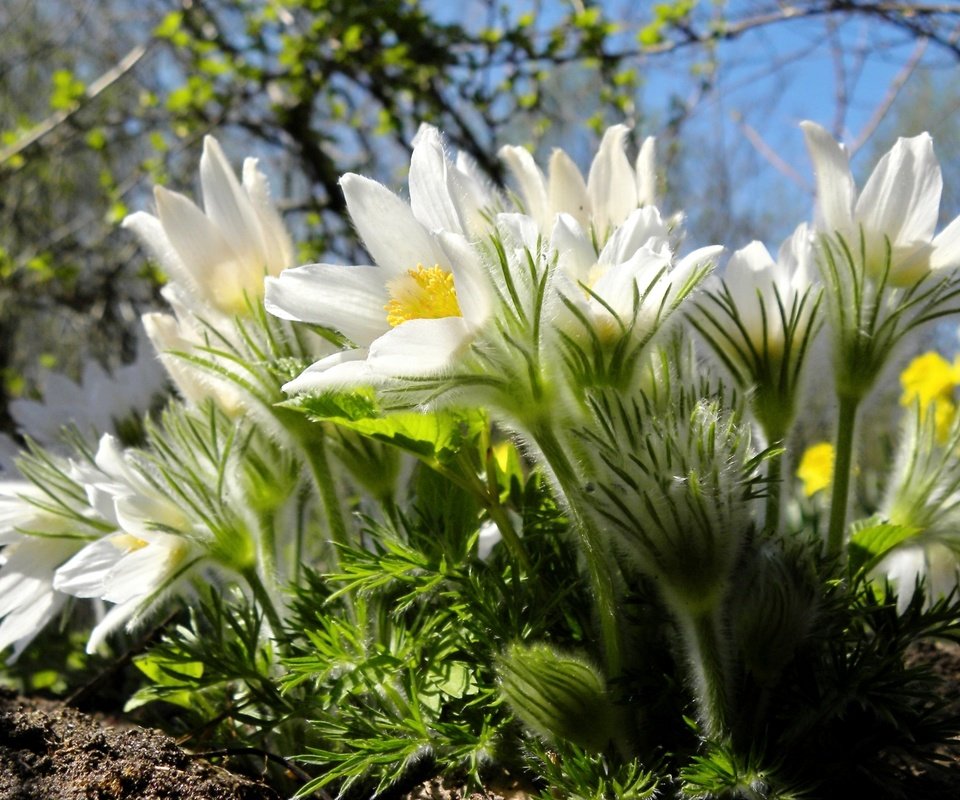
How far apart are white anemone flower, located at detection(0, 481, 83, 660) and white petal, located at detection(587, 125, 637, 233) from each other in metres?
0.70

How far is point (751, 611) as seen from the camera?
824mm

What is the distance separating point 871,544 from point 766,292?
26 cm

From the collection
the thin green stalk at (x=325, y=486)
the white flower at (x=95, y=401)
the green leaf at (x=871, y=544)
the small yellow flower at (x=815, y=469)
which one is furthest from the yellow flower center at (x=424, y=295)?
the small yellow flower at (x=815, y=469)

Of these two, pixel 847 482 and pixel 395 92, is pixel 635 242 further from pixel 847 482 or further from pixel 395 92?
pixel 395 92

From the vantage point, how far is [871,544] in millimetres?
930

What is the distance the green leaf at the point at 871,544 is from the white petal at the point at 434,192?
47 cm

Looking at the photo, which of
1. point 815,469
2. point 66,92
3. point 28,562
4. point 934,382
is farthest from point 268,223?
point 66,92

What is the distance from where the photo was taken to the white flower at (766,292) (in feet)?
3.17

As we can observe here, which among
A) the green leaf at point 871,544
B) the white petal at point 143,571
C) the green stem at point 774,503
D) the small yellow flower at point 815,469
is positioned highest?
the white petal at point 143,571

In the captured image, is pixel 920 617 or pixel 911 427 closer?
pixel 920 617

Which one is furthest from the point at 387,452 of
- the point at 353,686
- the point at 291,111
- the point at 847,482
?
the point at 291,111

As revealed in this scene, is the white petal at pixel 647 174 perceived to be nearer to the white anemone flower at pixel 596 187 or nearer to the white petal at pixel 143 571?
the white anemone flower at pixel 596 187

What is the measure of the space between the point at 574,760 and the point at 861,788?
309mm

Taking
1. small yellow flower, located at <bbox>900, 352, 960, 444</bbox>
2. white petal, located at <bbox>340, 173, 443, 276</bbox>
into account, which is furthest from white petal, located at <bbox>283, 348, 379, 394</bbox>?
small yellow flower, located at <bbox>900, 352, 960, 444</bbox>
